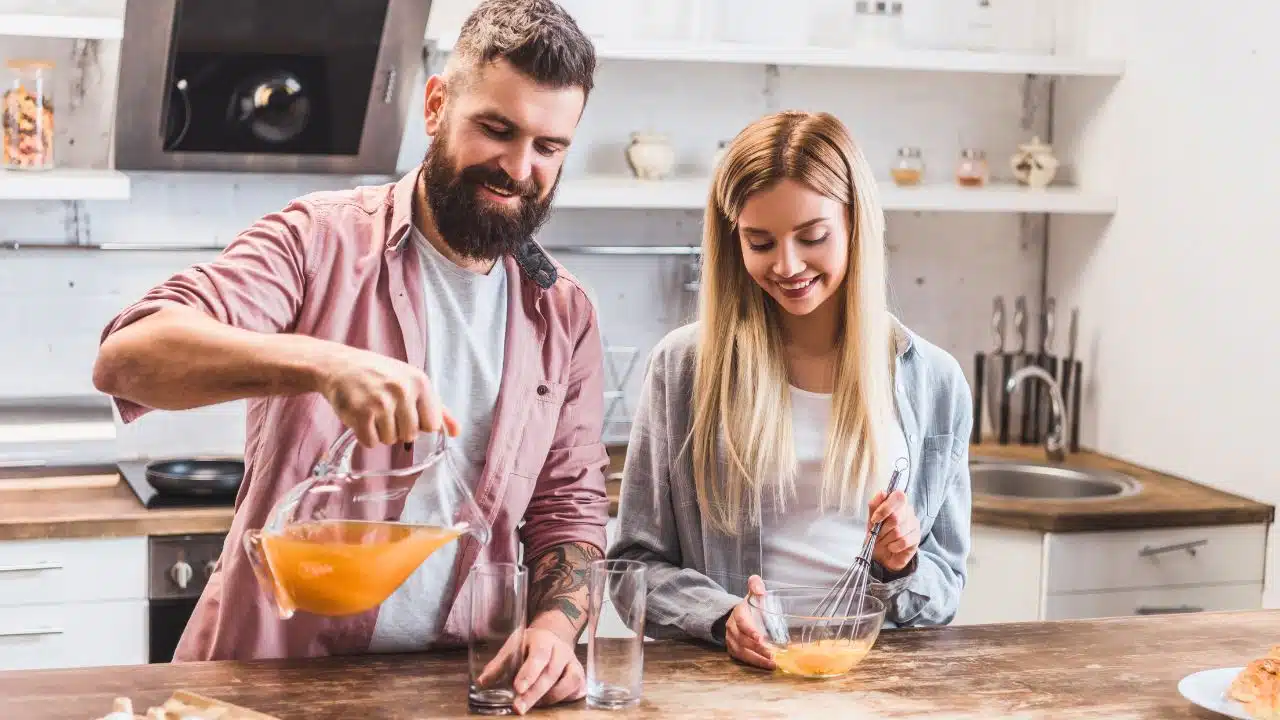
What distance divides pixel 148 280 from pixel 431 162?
1692 millimetres

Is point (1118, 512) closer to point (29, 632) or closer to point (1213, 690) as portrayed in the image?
point (1213, 690)

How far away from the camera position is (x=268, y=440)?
1.70 m

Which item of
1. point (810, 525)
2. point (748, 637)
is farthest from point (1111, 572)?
point (748, 637)

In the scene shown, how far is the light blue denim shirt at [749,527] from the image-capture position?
189cm

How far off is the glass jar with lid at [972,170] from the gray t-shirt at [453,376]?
1.94 m

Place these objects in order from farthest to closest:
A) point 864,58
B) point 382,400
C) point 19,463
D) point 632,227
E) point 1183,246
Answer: point 632,227, point 864,58, point 1183,246, point 19,463, point 382,400

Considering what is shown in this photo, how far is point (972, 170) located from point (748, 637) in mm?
2107

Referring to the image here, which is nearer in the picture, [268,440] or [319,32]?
[268,440]

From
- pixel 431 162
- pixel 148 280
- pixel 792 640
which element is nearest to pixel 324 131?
pixel 148 280

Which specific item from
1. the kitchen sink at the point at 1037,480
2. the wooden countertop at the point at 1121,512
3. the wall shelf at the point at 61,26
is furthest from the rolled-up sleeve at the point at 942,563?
the wall shelf at the point at 61,26

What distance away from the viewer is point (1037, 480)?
3.34m

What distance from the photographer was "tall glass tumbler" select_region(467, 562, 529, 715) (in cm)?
140

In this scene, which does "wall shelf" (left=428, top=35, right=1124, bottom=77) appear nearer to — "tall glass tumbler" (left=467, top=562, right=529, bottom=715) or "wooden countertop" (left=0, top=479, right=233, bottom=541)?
"wooden countertop" (left=0, top=479, right=233, bottom=541)

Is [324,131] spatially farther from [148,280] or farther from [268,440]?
[268,440]
